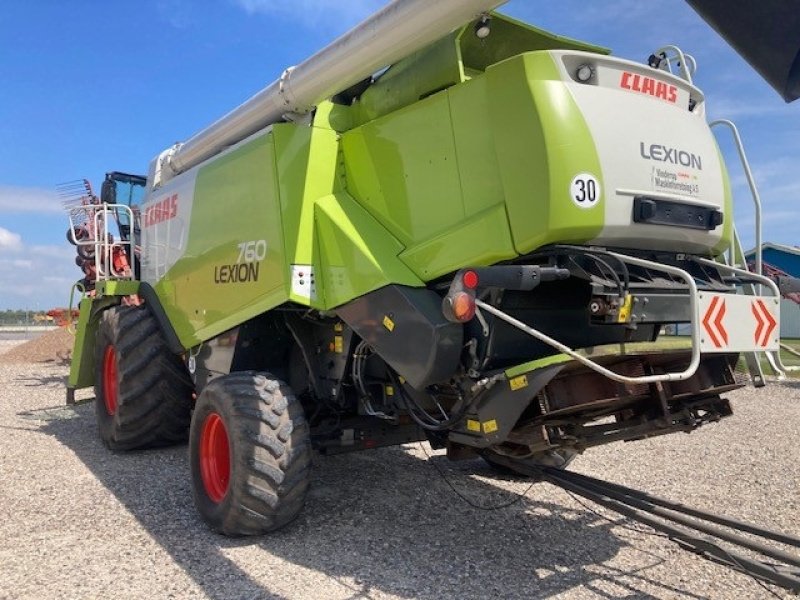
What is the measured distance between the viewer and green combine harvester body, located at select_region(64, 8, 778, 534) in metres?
3.33

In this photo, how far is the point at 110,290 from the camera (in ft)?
22.8

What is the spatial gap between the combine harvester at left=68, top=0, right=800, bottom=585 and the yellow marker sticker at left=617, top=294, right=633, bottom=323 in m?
0.01

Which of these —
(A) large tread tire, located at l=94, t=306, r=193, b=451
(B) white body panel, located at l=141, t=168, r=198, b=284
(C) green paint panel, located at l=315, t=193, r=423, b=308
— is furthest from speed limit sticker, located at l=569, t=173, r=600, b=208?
(A) large tread tire, located at l=94, t=306, r=193, b=451

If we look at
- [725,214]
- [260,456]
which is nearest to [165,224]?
[260,456]

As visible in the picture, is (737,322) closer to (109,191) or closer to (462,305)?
(462,305)

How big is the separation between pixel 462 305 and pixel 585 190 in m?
0.84

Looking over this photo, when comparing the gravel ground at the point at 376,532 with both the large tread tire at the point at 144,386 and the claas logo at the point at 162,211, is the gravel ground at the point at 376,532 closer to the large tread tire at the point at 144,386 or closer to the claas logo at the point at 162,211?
the large tread tire at the point at 144,386

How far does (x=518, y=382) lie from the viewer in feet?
10.6

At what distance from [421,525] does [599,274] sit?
2174 millimetres

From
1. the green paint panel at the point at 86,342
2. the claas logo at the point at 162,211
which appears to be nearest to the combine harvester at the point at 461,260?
the claas logo at the point at 162,211

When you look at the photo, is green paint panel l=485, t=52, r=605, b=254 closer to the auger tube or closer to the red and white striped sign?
the auger tube

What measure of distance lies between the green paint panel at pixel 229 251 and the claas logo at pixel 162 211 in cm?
49

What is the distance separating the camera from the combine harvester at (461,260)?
10.9ft

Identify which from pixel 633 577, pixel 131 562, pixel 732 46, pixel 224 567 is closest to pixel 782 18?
pixel 732 46
